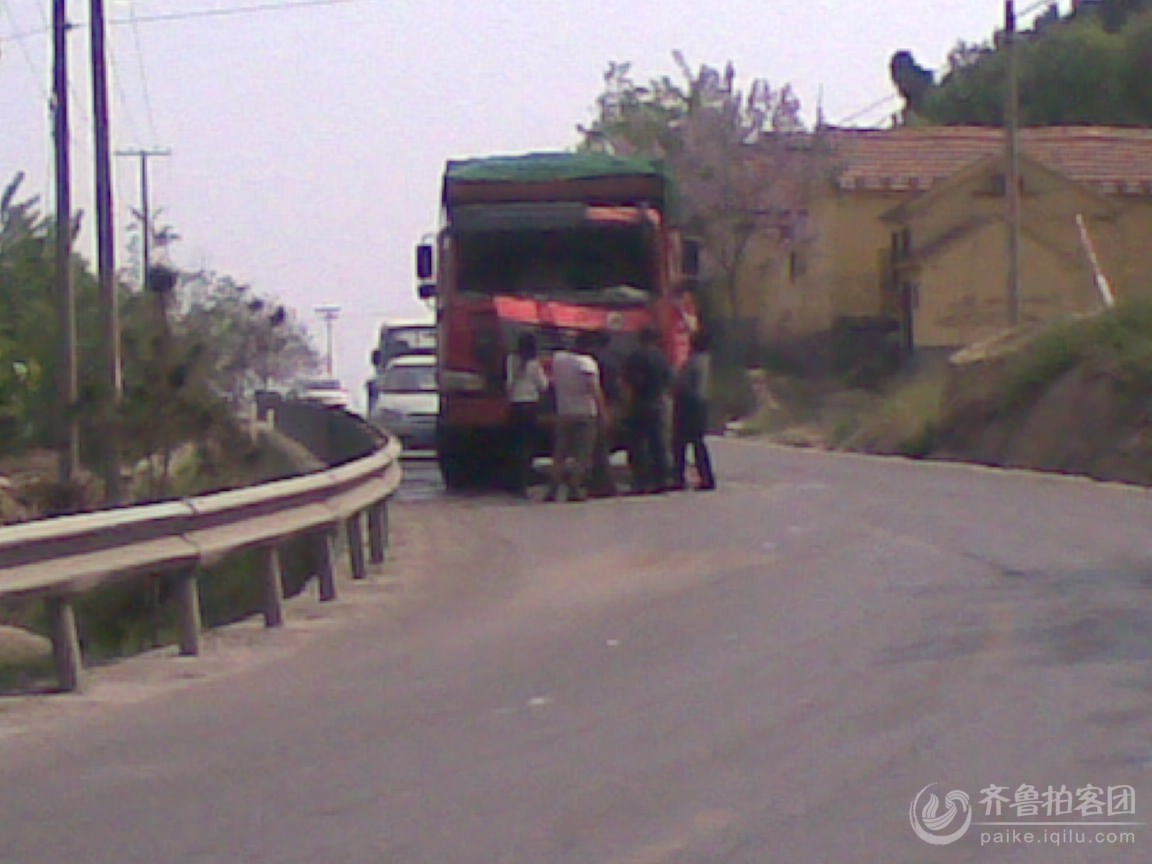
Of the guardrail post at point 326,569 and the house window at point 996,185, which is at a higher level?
the house window at point 996,185

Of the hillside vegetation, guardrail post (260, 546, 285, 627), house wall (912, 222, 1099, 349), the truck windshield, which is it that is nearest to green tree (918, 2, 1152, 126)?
Answer: house wall (912, 222, 1099, 349)

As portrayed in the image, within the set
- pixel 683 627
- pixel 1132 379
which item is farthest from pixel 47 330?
pixel 683 627

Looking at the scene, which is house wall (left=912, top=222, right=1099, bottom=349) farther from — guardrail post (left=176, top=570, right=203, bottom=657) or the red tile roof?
guardrail post (left=176, top=570, right=203, bottom=657)

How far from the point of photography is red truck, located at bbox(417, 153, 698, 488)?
22266 millimetres

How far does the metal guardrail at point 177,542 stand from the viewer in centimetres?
994

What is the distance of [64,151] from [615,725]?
21238mm

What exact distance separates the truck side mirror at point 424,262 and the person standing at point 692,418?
3698mm

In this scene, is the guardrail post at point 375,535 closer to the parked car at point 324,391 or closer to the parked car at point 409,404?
the parked car at point 409,404

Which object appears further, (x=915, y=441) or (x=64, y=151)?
(x=915, y=441)

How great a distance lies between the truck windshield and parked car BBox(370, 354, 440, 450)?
967 cm

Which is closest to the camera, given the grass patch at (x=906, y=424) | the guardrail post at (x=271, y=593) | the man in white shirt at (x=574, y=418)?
the guardrail post at (x=271, y=593)

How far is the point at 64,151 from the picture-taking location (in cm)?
2823

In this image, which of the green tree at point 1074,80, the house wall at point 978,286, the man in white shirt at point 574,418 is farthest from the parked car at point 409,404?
the green tree at point 1074,80

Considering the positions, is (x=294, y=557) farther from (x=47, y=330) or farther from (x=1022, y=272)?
(x=1022, y=272)
